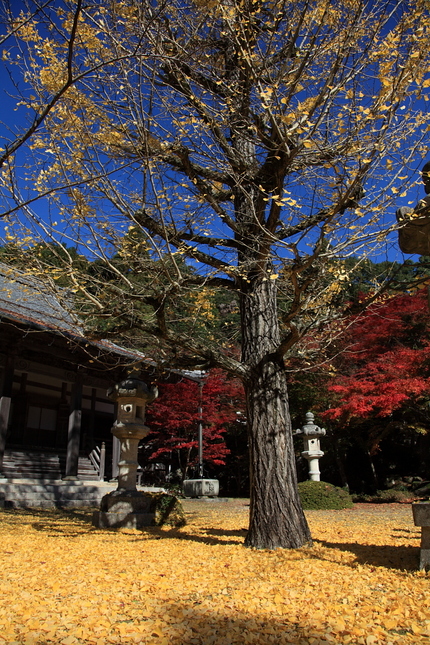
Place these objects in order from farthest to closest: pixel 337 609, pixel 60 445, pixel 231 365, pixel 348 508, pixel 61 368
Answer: pixel 60 445 → pixel 61 368 → pixel 348 508 → pixel 231 365 → pixel 337 609

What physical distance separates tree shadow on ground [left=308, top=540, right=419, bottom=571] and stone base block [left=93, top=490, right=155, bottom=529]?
103 inches

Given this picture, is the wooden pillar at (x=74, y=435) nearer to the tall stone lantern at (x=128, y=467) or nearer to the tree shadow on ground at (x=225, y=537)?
the tree shadow on ground at (x=225, y=537)

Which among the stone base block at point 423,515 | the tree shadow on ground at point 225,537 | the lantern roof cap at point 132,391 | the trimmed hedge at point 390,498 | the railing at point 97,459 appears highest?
the lantern roof cap at point 132,391

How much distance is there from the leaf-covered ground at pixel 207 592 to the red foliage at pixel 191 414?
9089mm

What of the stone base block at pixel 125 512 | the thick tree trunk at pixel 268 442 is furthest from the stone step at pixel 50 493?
the thick tree trunk at pixel 268 442

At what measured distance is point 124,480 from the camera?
680 cm

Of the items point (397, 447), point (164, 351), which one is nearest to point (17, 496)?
point (164, 351)

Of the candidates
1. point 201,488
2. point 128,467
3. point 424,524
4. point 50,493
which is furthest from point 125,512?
point 201,488

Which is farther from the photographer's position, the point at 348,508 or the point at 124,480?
the point at 348,508

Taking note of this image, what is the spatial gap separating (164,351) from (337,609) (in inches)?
144

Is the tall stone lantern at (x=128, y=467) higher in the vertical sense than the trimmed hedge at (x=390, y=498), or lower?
higher

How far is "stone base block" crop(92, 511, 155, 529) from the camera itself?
6418 mm

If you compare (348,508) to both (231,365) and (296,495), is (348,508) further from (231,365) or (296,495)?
(231,365)

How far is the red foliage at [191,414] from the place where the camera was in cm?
1470
